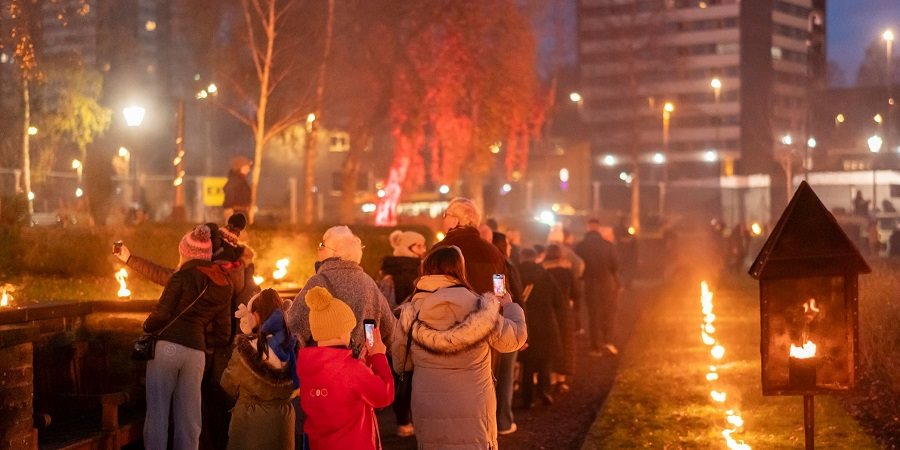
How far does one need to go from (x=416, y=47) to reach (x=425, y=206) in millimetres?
21233

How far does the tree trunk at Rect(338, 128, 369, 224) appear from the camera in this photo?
31.8m

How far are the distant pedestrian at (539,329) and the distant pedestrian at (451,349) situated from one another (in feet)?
19.8

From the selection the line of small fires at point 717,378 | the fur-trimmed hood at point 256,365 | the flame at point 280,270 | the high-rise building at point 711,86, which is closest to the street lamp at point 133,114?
the flame at point 280,270

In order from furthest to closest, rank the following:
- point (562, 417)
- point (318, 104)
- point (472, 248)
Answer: point (318, 104) → point (562, 417) → point (472, 248)

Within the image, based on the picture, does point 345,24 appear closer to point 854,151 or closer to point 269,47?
point 269,47

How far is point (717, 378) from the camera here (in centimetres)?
1438

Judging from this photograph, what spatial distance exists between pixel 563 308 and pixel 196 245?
593 cm

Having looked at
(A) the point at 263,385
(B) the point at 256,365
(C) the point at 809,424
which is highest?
(B) the point at 256,365

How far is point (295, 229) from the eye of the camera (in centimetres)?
2025

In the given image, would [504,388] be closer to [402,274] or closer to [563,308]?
[402,274]

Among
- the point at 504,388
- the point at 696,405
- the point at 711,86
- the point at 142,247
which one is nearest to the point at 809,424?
the point at 504,388

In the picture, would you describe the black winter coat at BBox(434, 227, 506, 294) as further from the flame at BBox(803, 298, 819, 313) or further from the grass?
the grass

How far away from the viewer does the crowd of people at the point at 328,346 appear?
6.53 m

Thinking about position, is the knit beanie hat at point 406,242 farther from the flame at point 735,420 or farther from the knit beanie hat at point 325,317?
the knit beanie hat at point 325,317
